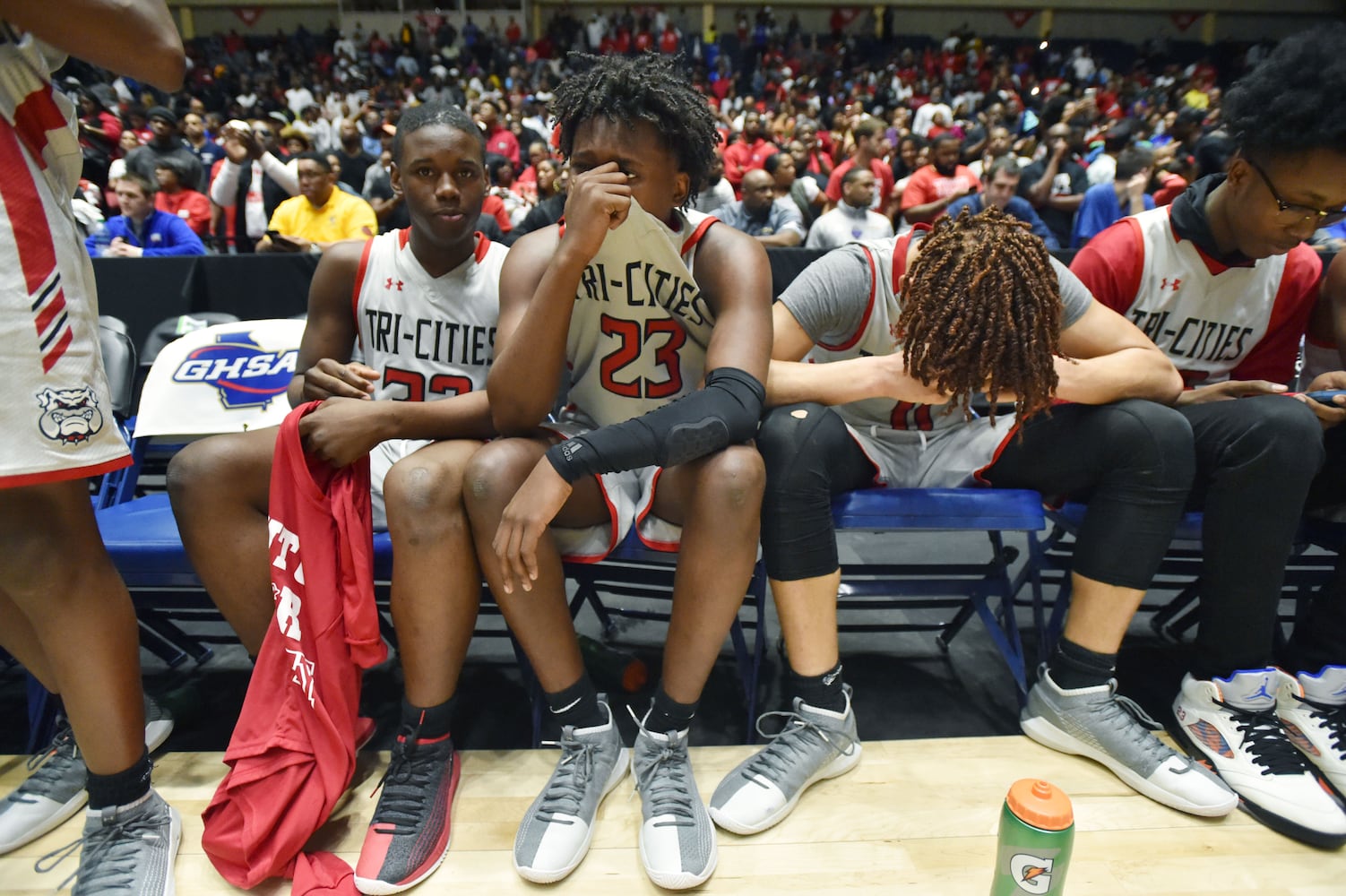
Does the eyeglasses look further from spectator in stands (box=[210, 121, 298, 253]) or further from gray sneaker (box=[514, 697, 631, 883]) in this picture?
spectator in stands (box=[210, 121, 298, 253])

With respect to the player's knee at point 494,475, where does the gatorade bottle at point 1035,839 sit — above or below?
below

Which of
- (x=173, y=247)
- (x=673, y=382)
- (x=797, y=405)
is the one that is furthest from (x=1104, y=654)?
(x=173, y=247)

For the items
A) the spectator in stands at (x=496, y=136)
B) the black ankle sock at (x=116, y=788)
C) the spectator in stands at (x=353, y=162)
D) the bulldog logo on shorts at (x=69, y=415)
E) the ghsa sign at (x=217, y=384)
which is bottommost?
the black ankle sock at (x=116, y=788)

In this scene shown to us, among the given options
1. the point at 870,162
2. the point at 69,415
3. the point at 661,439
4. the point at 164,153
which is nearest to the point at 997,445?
the point at 661,439

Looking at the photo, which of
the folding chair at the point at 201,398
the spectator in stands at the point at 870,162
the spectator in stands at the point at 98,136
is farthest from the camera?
the spectator in stands at the point at 98,136

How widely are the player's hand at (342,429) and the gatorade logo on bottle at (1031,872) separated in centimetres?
136

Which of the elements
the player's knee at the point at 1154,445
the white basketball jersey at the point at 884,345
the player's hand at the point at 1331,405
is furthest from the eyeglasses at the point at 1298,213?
the white basketball jersey at the point at 884,345

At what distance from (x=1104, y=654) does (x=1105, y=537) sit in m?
0.27

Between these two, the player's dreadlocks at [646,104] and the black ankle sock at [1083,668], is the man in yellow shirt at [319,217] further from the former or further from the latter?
the black ankle sock at [1083,668]

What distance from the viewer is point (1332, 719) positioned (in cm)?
169

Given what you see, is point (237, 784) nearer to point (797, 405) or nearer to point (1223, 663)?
point (797, 405)

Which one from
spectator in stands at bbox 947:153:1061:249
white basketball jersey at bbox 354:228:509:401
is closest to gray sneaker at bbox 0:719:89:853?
white basketball jersey at bbox 354:228:509:401

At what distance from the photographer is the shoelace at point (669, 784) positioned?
143 centimetres

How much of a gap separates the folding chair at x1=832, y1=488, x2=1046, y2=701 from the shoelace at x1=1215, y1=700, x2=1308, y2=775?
1.42ft
